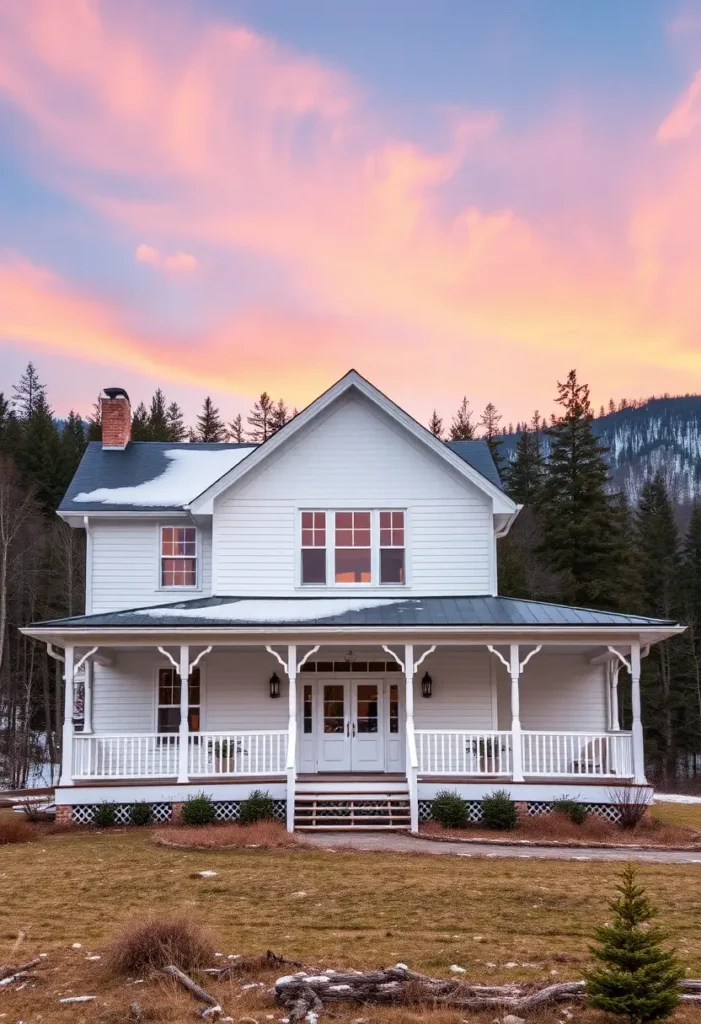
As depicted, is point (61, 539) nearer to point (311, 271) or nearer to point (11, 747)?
point (11, 747)

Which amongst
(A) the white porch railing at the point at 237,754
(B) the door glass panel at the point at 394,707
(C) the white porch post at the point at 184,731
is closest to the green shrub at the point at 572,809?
(B) the door glass panel at the point at 394,707

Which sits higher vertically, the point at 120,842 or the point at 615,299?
the point at 615,299

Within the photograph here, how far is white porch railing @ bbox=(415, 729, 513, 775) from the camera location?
18719mm

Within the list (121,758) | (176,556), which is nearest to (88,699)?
(121,758)

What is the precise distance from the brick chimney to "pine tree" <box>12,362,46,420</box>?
6292cm

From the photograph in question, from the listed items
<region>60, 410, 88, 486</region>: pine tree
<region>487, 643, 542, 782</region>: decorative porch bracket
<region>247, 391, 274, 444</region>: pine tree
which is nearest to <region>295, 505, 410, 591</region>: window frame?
<region>487, 643, 542, 782</region>: decorative porch bracket

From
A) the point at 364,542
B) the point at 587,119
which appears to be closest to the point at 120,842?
the point at 364,542

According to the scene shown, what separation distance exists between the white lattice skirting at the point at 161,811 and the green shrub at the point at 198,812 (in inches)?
15.3

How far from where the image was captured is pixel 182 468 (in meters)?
25.8

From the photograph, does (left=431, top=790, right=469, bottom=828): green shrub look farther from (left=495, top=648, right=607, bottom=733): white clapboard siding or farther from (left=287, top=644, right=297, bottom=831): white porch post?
(left=495, top=648, right=607, bottom=733): white clapboard siding

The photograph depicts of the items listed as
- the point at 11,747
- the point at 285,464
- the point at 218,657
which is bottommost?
the point at 11,747

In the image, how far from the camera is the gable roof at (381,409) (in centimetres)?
2177

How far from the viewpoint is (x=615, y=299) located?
26.0m

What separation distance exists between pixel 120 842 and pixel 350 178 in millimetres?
15005
